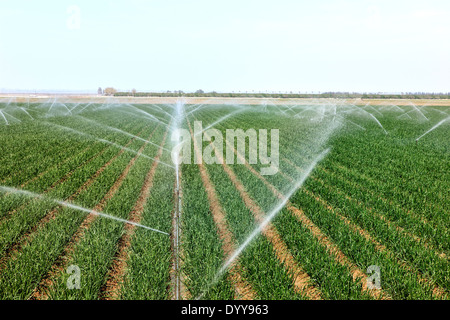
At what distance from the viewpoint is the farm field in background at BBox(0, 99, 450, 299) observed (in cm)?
381

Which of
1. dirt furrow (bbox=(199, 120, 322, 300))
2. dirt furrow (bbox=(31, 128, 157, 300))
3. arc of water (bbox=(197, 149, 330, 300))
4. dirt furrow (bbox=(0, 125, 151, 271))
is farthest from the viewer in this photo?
dirt furrow (bbox=(0, 125, 151, 271))

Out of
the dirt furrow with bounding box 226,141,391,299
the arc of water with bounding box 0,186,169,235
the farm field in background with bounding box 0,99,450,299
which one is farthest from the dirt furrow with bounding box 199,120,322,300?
the arc of water with bounding box 0,186,169,235

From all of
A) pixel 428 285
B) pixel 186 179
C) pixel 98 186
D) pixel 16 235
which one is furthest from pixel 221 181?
pixel 428 285

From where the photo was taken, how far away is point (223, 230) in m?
5.63

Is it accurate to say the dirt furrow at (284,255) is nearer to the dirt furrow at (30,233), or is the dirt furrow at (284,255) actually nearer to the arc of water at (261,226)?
the arc of water at (261,226)

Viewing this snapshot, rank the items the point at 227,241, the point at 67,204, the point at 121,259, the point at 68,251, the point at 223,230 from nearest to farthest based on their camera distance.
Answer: the point at 121,259
the point at 68,251
the point at 227,241
the point at 223,230
the point at 67,204

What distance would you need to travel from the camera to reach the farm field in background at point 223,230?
3.81 m

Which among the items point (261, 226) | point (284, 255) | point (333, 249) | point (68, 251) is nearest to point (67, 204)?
point (68, 251)

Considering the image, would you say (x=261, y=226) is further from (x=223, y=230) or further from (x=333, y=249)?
(x=333, y=249)

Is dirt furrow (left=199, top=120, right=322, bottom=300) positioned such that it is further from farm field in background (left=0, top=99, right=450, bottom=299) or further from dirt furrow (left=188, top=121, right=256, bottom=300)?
dirt furrow (left=188, top=121, right=256, bottom=300)

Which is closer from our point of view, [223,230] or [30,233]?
[30,233]

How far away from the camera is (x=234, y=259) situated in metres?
4.53

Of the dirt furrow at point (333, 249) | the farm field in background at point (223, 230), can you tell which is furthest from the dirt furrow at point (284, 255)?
the dirt furrow at point (333, 249)
